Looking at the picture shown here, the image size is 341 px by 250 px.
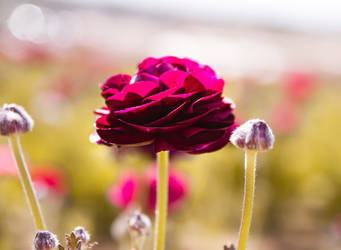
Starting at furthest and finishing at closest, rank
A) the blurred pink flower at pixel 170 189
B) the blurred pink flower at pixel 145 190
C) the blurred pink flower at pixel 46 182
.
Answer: the blurred pink flower at pixel 46 182, the blurred pink flower at pixel 170 189, the blurred pink flower at pixel 145 190

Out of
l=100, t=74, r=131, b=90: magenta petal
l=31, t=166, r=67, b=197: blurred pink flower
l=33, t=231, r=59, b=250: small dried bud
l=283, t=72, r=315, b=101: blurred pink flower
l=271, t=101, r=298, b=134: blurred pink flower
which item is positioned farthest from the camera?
l=283, t=72, r=315, b=101: blurred pink flower

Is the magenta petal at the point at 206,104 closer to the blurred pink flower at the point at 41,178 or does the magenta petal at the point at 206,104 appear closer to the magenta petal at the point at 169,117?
the magenta petal at the point at 169,117

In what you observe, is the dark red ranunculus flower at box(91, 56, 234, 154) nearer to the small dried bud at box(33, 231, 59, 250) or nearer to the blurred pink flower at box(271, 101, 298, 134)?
the small dried bud at box(33, 231, 59, 250)

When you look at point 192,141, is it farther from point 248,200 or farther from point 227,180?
point 227,180

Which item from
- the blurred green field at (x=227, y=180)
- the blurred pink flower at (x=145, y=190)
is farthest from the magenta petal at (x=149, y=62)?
the blurred green field at (x=227, y=180)

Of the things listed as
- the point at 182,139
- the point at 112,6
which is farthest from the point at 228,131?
the point at 112,6

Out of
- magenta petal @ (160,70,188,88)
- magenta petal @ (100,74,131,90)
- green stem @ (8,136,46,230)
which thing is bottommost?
green stem @ (8,136,46,230)

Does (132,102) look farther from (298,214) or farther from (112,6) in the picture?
(112,6)

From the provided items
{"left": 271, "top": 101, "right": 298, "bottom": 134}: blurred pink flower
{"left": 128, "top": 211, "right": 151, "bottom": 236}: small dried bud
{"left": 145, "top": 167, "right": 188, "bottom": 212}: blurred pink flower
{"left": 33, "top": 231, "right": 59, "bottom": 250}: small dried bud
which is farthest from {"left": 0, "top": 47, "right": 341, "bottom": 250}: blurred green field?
{"left": 33, "top": 231, "right": 59, "bottom": 250}: small dried bud

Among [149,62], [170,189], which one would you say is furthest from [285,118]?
[149,62]
